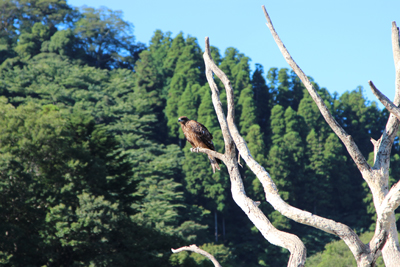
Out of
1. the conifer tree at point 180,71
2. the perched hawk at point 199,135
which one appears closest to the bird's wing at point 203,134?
the perched hawk at point 199,135

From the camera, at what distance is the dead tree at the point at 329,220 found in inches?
161

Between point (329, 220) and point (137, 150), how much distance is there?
39.7 meters

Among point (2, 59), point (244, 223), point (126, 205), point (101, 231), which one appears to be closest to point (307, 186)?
point (244, 223)

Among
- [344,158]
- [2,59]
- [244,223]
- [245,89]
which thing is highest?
[2,59]

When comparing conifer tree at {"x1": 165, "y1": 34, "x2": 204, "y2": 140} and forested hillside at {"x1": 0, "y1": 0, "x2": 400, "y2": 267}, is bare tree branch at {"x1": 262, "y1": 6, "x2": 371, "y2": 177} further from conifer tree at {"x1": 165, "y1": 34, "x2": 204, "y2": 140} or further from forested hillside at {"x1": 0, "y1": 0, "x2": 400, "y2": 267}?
conifer tree at {"x1": 165, "y1": 34, "x2": 204, "y2": 140}

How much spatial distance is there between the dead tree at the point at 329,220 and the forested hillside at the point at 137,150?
1407 centimetres

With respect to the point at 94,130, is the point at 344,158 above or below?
above

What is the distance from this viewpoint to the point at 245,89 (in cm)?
5188

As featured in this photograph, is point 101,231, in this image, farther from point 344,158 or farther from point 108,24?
point 108,24

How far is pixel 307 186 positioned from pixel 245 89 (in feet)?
35.8

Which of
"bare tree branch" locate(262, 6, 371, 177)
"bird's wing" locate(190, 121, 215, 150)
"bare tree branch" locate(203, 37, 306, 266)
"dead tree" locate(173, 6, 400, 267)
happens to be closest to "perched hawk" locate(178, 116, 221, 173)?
"bird's wing" locate(190, 121, 215, 150)

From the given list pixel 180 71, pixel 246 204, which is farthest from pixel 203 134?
pixel 180 71

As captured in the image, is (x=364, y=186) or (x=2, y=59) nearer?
(x=364, y=186)

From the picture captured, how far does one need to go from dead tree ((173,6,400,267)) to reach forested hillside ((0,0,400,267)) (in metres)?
14.1
